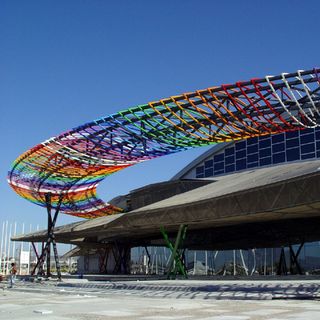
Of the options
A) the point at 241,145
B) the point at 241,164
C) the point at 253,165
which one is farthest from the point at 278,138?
the point at 241,164

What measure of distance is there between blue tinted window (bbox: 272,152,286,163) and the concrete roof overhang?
14709 mm

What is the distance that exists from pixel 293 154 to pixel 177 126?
32.7 m

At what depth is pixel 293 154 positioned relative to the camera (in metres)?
51.0

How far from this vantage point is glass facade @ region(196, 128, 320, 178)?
1969 inches

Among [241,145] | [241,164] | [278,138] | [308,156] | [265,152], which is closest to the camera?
[308,156]

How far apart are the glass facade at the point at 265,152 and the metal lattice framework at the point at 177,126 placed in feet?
81.1

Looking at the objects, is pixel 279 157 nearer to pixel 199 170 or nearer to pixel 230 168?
pixel 230 168

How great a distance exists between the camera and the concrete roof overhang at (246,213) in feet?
80.9

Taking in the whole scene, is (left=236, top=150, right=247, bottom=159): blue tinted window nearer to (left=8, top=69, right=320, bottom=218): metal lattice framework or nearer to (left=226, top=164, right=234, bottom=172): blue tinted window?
(left=226, top=164, right=234, bottom=172): blue tinted window

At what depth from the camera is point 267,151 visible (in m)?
53.6

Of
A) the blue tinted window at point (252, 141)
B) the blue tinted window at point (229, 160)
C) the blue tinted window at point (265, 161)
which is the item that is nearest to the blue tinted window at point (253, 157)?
the blue tinted window at point (265, 161)

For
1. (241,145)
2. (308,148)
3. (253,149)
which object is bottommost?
(308,148)

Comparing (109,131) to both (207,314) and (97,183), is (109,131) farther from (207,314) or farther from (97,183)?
(97,183)

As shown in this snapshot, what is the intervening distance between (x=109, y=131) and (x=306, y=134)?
3206 cm
